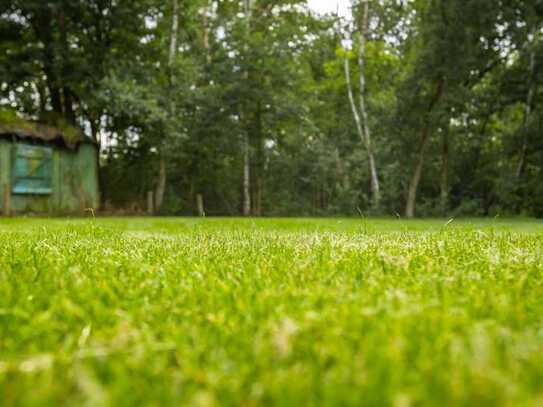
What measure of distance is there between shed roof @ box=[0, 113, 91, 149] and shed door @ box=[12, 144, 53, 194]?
0.51m

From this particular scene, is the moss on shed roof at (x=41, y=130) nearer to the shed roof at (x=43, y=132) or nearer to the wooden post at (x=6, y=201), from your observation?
the shed roof at (x=43, y=132)

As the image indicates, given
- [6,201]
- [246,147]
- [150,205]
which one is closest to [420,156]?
[246,147]

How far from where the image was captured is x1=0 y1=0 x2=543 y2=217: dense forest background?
21.2m

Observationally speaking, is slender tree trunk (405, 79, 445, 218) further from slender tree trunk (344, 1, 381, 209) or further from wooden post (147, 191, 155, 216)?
wooden post (147, 191, 155, 216)

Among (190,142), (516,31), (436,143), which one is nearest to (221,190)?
(190,142)

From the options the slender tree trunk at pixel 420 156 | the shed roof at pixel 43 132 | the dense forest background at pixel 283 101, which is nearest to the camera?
the shed roof at pixel 43 132

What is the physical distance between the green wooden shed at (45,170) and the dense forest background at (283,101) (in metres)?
1.40

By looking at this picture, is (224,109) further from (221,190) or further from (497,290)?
(497,290)

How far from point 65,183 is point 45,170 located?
1211mm

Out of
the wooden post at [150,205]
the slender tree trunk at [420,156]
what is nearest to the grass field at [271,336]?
the slender tree trunk at [420,156]

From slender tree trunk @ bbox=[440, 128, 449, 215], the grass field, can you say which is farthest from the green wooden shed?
the grass field

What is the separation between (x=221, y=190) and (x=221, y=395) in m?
29.1

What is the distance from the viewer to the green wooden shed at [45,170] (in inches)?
759

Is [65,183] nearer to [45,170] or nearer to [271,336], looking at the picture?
[45,170]
